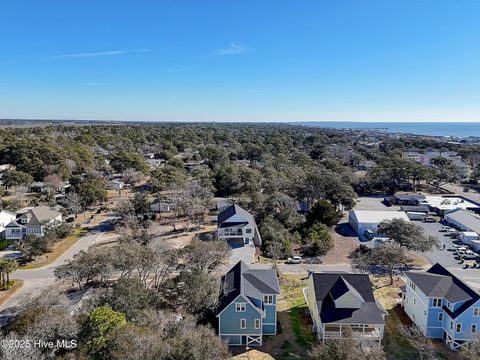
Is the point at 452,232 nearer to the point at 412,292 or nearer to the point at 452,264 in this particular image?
the point at 452,264

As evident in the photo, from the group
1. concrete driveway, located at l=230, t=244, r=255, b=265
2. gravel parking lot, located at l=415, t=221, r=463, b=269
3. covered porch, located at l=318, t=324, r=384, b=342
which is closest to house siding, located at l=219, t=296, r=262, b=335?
covered porch, located at l=318, t=324, r=384, b=342

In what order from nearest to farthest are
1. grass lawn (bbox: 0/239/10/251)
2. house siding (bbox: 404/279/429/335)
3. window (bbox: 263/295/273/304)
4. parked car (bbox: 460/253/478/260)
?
window (bbox: 263/295/273/304), house siding (bbox: 404/279/429/335), parked car (bbox: 460/253/478/260), grass lawn (bbox: 0/239/10/251)

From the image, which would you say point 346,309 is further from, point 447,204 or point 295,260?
point 447,204

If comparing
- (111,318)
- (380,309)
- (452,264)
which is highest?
(111,318)

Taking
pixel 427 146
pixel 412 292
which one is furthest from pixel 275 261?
pixel 427 146

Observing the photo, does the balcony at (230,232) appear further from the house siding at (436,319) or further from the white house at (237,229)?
the house siding at (436,319)

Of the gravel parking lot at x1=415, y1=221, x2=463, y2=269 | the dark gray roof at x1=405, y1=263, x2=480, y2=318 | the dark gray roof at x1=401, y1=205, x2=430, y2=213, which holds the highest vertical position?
the dark gray roof at x1=405, y1=263, x2=480, y2=318

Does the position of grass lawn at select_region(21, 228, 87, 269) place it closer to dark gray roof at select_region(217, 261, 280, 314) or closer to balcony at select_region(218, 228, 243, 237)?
balcony at select_region(218, 228, 243, 237)
